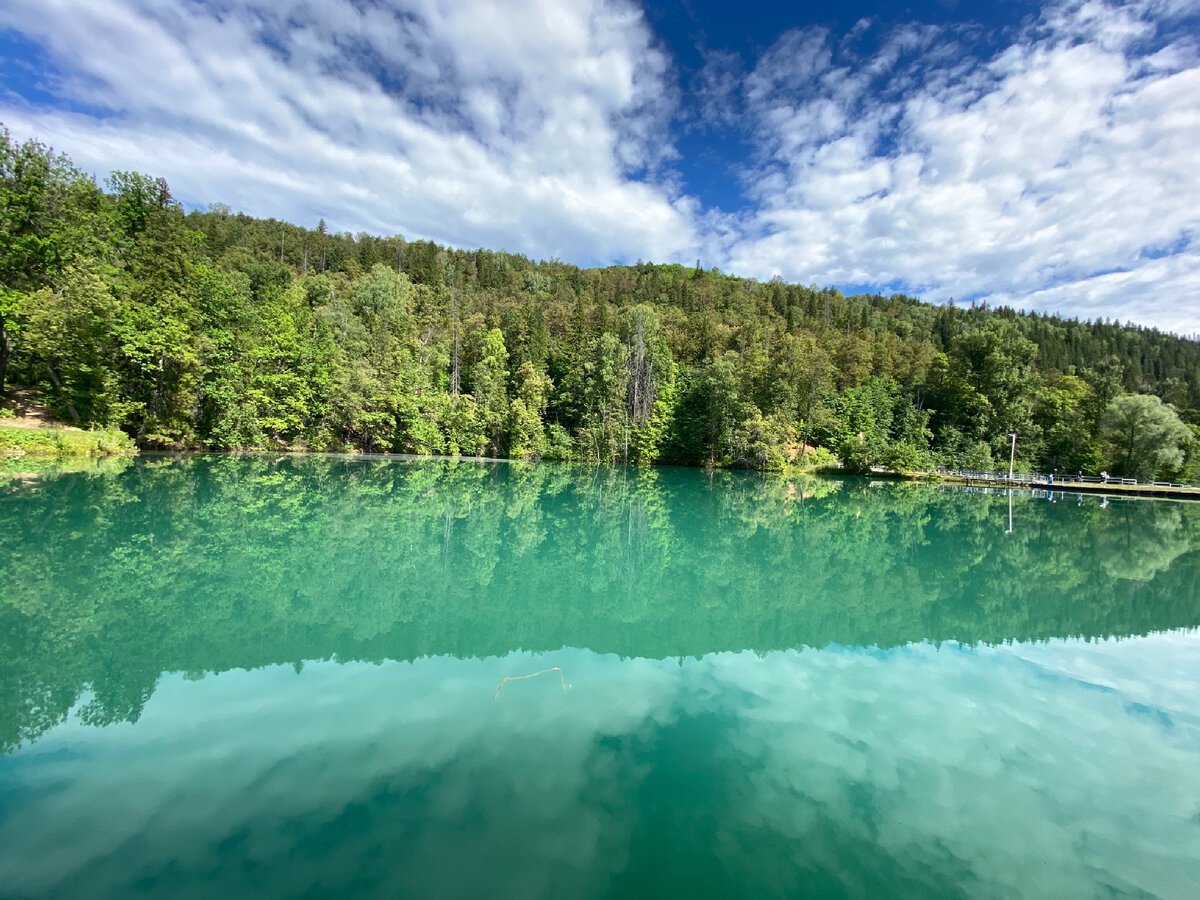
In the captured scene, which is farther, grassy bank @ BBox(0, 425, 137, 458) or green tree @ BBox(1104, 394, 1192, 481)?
green tree @ BBox(1104, 394, 1192, 481)

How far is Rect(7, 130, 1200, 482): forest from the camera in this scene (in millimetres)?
26703

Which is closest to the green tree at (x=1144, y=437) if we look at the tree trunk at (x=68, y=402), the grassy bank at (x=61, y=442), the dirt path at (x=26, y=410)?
Result: the grassy bank at (x=61, y=442)

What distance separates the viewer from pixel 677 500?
2538cm

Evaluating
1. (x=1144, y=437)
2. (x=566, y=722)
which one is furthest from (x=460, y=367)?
(x=1144, y=437)

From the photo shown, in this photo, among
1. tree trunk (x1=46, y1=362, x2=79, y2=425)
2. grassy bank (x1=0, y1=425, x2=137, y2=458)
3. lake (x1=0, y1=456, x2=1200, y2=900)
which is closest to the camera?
lake (x1=0, y1=456, x2=1200, y2=900)

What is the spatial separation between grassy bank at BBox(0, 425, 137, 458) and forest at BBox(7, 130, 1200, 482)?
153 centimetres

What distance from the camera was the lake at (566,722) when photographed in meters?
3.60

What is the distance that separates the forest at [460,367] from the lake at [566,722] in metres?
19.0

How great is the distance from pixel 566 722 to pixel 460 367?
152 ft

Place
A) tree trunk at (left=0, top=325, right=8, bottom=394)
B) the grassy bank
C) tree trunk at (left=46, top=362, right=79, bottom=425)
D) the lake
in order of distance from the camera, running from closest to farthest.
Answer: the lake → the grassy bank → tree trunk at (left=0, top=325, right=8, bottom=394) → tree trunk at (left=46, top=362, right=79, bottom=425)

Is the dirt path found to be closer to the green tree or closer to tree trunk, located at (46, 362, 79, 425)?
tree trunk, located at (46, 362, 79, 425)

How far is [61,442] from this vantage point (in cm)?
2369

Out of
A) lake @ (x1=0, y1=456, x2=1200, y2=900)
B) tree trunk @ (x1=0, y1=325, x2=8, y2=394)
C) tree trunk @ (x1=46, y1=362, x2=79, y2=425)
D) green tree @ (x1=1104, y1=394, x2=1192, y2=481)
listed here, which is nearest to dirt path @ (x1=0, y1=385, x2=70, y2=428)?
tree trunk @ (x1=46, y1=362, x2=79, y2=425)

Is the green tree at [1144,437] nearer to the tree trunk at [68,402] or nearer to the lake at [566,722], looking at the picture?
the lake at [566,722]
